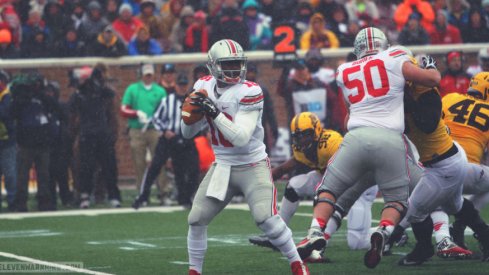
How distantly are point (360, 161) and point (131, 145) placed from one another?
28.3 ft

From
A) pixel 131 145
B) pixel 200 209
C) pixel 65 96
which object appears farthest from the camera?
pixel 65 96

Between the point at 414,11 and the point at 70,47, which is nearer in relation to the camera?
the point at 70,47

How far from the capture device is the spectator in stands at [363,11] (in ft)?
72.0

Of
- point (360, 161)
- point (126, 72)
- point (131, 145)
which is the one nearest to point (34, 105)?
point (131, 145)

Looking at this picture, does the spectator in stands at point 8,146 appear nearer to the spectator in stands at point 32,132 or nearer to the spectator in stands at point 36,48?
the spectator in stands at point 32,132

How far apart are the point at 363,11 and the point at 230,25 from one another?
3.19 m

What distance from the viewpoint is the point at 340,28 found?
834 inches

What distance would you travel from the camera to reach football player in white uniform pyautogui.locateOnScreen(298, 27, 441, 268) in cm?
961

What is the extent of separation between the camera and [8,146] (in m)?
16.8

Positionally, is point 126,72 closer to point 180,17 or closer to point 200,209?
point 180,17

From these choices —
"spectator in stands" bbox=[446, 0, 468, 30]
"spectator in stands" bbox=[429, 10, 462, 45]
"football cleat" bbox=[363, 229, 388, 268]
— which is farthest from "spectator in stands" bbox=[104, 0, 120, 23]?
"football cleat" bbox=[363, 229, 388, 268]

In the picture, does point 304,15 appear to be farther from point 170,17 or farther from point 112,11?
point 112,11

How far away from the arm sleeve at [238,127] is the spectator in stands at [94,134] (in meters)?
8.01

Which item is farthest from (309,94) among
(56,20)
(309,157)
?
(309,157)
